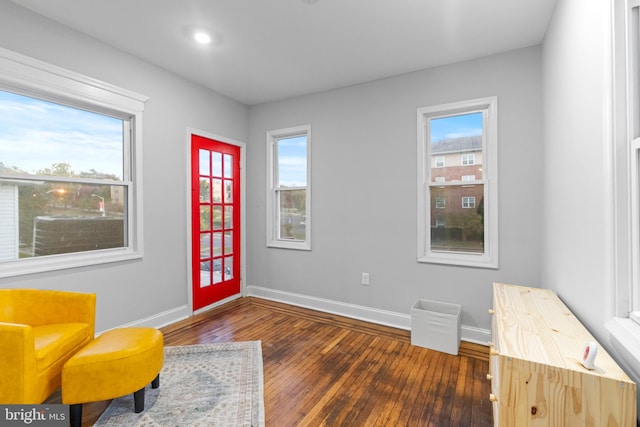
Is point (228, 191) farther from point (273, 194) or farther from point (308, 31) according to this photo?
point (308, 31)

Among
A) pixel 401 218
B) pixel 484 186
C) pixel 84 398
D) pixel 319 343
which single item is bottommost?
pixel 319 343

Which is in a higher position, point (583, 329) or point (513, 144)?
point (513, 144)

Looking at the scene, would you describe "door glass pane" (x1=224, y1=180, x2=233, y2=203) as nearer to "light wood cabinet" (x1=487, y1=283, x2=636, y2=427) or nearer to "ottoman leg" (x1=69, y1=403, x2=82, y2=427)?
"ottoman leg" (x1=69, y1=403, x2=82, y2=427)

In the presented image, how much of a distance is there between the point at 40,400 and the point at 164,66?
2944 millimetres

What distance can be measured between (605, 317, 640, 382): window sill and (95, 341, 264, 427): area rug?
173 cm

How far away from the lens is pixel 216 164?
149 inches

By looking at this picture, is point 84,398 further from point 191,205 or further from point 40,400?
point 191,205

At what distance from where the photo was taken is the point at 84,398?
1.59 metres

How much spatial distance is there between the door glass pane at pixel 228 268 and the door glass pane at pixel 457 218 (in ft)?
8.54

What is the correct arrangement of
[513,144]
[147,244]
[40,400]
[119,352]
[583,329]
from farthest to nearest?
[147,244] → [513,144] → [119,352] → [40,400] → [583,329]

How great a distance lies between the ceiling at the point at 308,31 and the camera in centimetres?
214

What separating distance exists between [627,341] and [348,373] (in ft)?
5.60

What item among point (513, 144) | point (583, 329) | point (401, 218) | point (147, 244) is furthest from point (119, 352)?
point (513, 144)

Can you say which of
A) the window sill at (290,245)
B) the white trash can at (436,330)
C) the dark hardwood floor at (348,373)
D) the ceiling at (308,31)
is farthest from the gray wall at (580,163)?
the window sill at (290,245)
